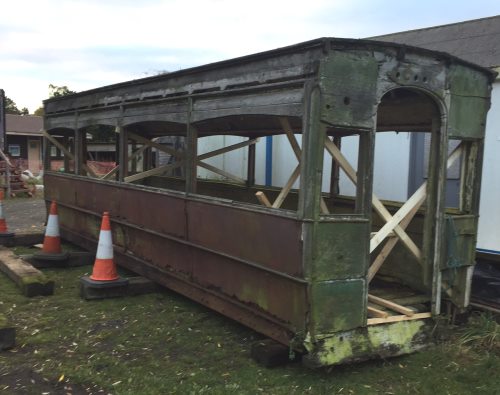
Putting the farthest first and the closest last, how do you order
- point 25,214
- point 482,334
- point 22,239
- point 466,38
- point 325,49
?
point 25,214 < point 22,239 < point 466,38 < point 482,334 < point 325,49

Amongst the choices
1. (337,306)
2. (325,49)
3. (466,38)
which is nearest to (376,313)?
(337,306)

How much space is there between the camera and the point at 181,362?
4340mm

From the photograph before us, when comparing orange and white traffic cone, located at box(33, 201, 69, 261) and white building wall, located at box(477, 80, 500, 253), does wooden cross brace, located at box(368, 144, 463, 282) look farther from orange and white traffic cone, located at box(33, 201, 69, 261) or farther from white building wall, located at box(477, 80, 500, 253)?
orange and white traffic cone, located at box(33, 201, 69, 261)

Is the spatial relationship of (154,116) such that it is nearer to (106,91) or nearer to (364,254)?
(106,91)

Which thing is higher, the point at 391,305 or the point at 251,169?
the point at 251,169

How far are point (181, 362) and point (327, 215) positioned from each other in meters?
1.78

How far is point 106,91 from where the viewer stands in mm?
7367

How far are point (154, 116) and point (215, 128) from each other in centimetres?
184

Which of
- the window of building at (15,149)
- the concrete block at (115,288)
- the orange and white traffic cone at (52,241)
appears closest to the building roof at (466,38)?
the concrete block at (115,288)

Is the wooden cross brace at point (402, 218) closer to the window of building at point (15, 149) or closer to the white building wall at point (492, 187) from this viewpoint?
the white building wall at point (492, 187)

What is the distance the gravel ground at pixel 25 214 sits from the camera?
462 inches

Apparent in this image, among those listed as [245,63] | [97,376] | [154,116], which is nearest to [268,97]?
[245,63]

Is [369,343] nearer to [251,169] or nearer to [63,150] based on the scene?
[251,169]

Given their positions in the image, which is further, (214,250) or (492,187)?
(492,187)
